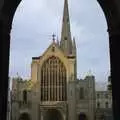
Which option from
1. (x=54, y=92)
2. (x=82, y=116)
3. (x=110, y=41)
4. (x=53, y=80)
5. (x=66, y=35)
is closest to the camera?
(x=110, y=41)

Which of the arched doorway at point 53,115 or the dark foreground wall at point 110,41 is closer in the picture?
the dark foreground wall at point 110,41

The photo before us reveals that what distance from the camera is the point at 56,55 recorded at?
70062mm

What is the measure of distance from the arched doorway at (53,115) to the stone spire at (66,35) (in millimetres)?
13176

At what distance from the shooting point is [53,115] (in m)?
70.2

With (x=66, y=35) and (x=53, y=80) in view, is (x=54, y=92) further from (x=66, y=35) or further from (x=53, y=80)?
(x=66, y=35)

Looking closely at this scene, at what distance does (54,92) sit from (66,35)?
54.8ft

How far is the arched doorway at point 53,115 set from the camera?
68494 mm

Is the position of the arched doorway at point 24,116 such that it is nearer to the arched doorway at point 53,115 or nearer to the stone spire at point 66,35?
the arched doorway at point 53,115

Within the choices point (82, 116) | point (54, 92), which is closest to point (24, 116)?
point (54, 92)

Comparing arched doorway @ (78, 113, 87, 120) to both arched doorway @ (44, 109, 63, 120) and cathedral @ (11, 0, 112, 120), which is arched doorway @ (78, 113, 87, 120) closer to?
cathedral @ (11, 0, 112, 120)

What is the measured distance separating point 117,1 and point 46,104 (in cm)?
5991

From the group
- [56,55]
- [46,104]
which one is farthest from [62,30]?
[46,104]

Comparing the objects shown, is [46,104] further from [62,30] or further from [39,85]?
[62,30]

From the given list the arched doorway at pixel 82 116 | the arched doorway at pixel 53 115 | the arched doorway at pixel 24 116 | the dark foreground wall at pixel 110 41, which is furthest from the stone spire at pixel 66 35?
the dark foreground wall at pixel 110 41
